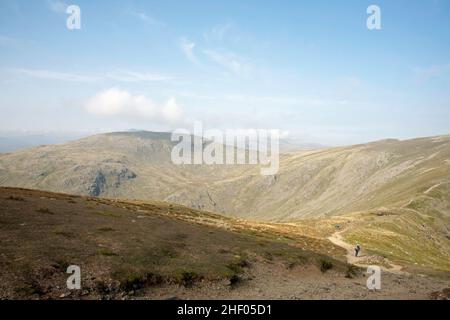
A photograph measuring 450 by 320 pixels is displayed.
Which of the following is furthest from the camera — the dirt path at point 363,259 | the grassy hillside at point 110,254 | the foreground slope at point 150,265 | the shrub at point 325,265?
the dirt path at point 363,259

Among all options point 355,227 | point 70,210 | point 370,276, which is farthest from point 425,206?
point 70,210

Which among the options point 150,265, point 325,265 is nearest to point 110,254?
point 150,265

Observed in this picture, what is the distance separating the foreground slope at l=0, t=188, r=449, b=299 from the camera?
1058 inches

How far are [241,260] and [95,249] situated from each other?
16.2 meters

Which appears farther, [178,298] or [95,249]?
[95,249]

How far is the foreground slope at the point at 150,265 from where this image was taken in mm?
26875

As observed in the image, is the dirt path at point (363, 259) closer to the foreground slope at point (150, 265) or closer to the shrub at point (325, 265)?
the foreground slope at point (150, 265)

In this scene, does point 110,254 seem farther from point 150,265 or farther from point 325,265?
point 325,265

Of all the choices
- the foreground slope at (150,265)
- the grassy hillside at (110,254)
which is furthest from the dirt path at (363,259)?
the grassy hillside at (110,254)

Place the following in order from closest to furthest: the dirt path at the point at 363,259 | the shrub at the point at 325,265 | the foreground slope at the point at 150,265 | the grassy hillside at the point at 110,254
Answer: the grassy hillside at the point at 110,254 < the foreground slope at the point at 150,265 < the shrub at the point at 325,265 < the dirt path at the point at 363,259

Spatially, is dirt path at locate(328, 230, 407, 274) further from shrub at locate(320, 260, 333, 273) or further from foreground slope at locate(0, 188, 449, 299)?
shrub at locate(320, 260, 333, 273)
